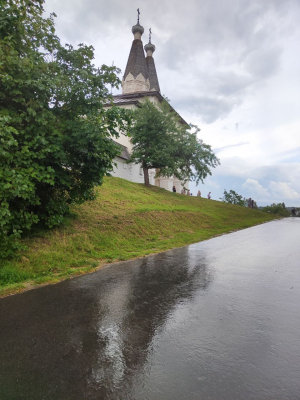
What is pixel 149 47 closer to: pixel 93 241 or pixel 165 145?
pixel 165 145

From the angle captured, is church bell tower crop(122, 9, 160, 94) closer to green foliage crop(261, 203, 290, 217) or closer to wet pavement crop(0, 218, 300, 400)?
green foliage crop(261, 203, 290, 217)

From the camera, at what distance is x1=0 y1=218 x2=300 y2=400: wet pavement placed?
2.69 m

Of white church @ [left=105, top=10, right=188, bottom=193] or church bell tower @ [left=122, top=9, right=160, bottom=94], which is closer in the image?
white church @ [left=105, top=10, right=188, bottom=193]

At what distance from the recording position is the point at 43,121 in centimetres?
708

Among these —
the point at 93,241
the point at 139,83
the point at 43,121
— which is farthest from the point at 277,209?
the point at 43,121

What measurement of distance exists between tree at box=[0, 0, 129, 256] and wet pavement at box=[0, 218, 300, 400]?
2.78 m

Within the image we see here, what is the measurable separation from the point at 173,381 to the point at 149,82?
59581 millimetres

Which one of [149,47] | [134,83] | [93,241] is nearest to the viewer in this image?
[93,241]

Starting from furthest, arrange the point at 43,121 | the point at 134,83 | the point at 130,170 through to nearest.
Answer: the point at 134,83, the point at 130,170, the point at 43,121

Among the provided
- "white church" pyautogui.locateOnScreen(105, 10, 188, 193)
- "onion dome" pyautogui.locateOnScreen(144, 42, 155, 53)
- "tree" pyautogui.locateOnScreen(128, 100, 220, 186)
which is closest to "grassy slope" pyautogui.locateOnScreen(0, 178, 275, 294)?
"tree" pyautogui.locateOnScreen(128, 100, 220, 186)

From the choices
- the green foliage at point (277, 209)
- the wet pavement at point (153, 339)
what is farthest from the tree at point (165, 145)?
the wet pavement at point (153, 339)

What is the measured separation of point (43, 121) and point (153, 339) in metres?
5.83

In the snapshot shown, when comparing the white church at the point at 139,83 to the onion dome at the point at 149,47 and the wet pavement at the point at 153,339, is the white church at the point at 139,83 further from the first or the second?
the wet pavement at the point at 153,339

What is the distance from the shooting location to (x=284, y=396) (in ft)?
8.52
